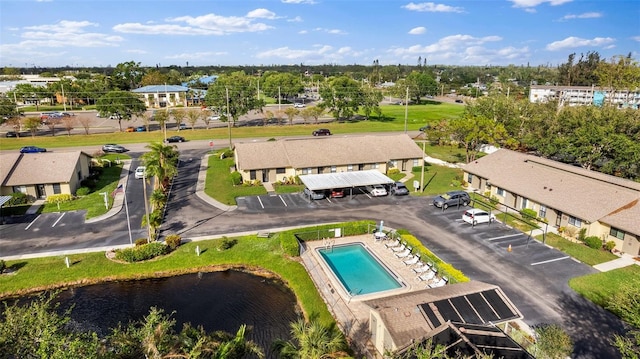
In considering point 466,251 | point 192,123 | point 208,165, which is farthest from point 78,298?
point 192,123

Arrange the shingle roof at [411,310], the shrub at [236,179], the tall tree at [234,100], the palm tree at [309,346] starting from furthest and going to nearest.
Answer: the tall tree at [234,100] → the shrub at [236,179] → the shingle roof at [411,310] → the palm tree at [309,346]

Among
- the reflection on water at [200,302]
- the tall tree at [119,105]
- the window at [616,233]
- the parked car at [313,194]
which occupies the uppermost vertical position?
the tall tree at [119,105]

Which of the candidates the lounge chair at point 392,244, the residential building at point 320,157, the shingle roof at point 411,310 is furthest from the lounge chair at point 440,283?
the residential building at point 320,157

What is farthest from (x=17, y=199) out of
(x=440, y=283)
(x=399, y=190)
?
(x=440, y=283)

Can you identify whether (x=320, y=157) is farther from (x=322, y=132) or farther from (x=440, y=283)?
(x=322, y=132)

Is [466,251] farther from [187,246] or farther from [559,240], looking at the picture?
[187,246]

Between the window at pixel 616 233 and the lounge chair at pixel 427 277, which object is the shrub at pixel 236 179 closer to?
the lounge chair at pixel 427 277
